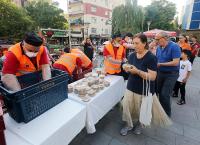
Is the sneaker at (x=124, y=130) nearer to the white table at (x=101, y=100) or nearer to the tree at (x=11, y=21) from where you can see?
the white table at (x=101, y=100)

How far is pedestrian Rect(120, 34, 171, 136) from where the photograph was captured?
6.92 ft

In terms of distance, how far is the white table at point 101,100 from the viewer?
2002 mm

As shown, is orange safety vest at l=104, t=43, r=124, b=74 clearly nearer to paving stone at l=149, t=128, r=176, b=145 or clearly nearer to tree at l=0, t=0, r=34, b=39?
paving stone at l=149, t=128, r=176, b=145

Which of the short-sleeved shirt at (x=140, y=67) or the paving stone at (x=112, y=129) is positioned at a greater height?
the short-sleeved shirt at (x=140, y=67)

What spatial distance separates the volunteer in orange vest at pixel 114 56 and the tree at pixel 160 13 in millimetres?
27694

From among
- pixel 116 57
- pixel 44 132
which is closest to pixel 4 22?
pixel 116 57

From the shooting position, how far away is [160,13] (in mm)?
29781

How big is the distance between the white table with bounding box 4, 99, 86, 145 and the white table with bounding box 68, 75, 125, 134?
13 centimetres

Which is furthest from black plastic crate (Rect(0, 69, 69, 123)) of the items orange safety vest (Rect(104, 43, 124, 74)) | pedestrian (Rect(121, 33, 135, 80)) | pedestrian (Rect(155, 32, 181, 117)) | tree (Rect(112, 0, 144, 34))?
tree (Rect(112, 0, 144, 34))

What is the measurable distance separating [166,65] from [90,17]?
30043 mm

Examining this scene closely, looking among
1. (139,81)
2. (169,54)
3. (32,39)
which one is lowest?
(139,81)

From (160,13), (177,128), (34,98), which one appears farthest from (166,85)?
(160,13)

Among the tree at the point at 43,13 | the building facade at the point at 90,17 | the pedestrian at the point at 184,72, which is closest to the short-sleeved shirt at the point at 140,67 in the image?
the pedestrian at the point at 184,72

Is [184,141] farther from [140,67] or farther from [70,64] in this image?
[70,64]
